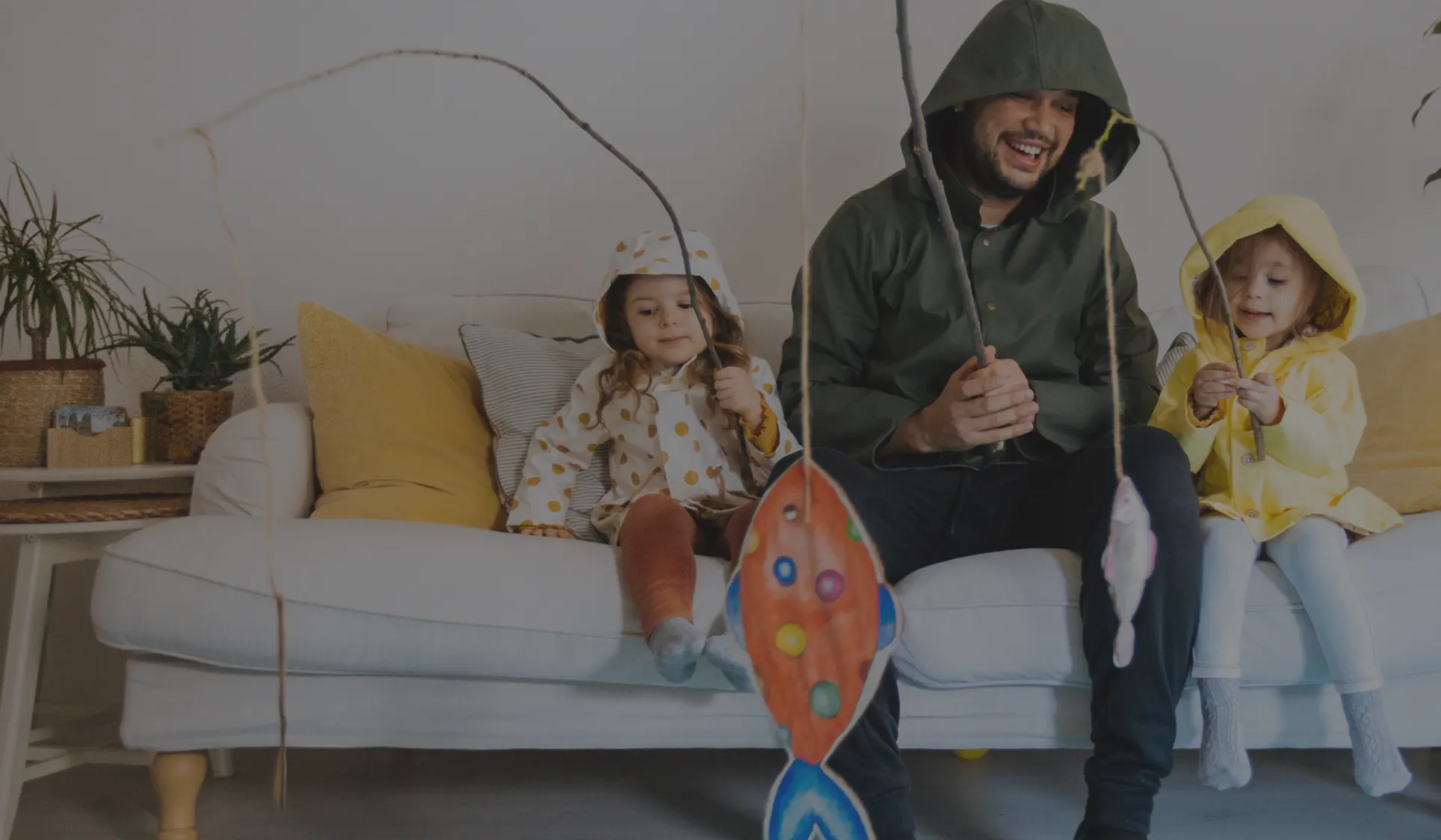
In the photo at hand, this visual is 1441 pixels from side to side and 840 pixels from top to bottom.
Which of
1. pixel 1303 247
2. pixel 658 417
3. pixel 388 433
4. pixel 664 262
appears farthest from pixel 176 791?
pixel 1303 247

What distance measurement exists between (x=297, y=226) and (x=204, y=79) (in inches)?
13.4

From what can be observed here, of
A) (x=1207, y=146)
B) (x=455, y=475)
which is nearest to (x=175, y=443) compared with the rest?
(x=455, y=475)

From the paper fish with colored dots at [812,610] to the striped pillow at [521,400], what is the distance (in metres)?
0.94

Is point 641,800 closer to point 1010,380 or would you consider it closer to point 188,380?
point 1010,380

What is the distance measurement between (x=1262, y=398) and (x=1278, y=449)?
5.3 inches

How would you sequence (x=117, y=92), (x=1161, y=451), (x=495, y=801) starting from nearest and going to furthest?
(x=1161, y=451), (x=495, y=801), (x=117, y=92)

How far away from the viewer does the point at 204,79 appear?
2074 mm

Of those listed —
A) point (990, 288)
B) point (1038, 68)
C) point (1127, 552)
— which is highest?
point (1038, 68)

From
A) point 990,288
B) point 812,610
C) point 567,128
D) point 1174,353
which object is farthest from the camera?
point 567,128

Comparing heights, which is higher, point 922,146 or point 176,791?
point 922,146

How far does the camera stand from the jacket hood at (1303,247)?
4.21ft

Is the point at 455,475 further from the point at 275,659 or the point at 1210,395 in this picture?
the point at 1210,395

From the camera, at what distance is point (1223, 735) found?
44.5 inches

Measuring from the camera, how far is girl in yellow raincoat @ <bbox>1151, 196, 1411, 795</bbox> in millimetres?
1135
